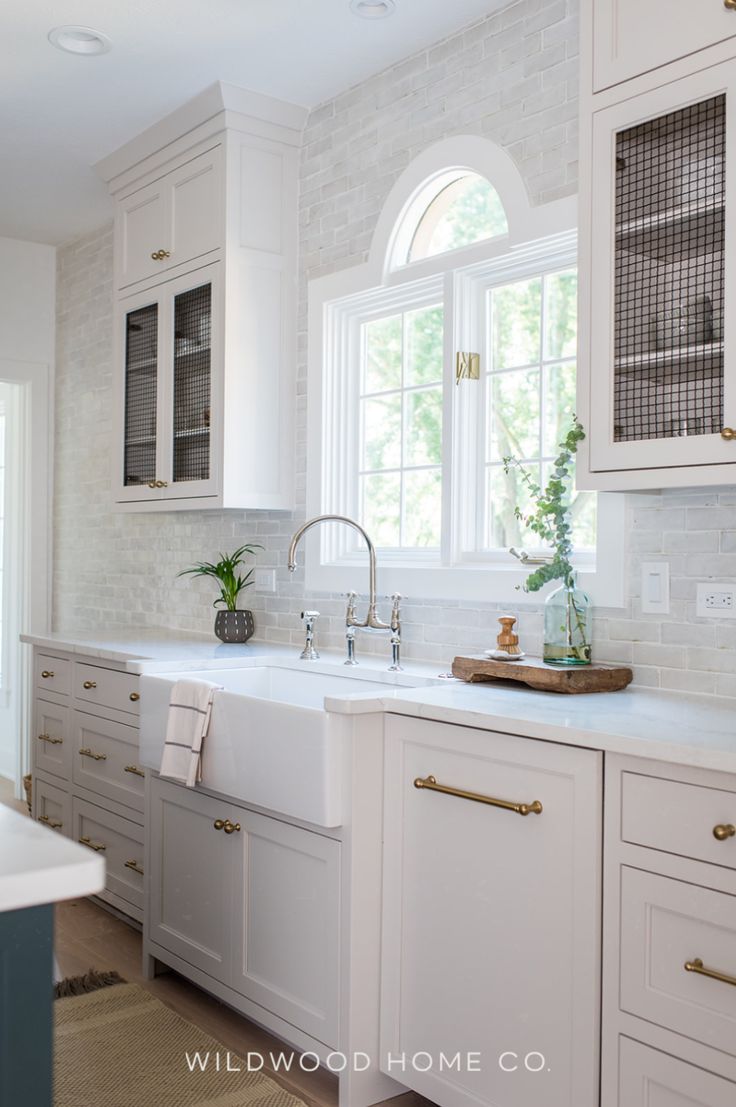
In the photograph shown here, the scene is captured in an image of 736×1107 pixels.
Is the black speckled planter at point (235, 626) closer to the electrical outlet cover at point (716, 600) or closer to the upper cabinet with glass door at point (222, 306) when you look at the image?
the upper cabinet with glass door at point (222, 306)

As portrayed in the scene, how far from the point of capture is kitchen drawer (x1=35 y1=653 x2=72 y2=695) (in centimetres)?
379

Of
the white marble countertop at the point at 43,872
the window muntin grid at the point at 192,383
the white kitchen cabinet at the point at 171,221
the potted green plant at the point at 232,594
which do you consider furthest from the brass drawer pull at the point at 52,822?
the white marble countertop at the point at 43,872

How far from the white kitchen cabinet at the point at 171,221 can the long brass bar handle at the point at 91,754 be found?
5.84 ft

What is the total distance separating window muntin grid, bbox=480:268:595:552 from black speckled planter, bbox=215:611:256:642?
112cm

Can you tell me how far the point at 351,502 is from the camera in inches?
144

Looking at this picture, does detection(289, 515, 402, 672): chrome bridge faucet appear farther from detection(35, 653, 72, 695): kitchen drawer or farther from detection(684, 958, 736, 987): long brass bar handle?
detection(684, 958, 736, 987): long brass bar handle

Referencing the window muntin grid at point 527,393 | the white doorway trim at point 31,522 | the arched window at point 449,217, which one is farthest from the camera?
the white doorway trim at point 31,522

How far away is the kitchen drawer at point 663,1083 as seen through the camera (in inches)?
65.7

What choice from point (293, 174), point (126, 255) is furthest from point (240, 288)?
point (126, 255)

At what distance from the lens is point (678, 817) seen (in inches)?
67.6

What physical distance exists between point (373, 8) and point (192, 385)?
1.43 m

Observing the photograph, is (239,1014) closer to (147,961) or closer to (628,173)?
(147,961)

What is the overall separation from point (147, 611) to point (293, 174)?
210 cm

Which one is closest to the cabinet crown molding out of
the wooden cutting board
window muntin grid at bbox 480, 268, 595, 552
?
window muntin grid at bbox 480, 268, 595, 552
